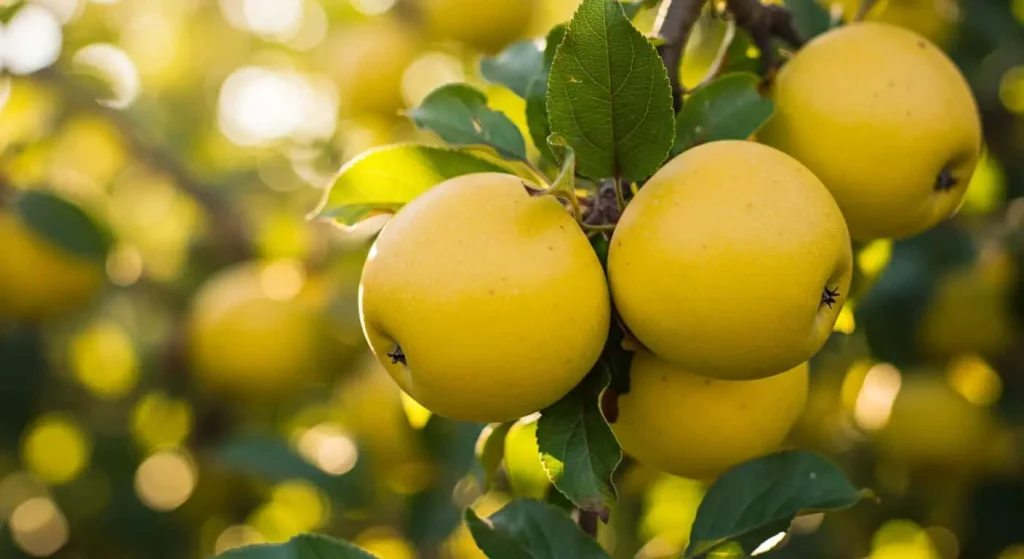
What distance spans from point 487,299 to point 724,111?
35cm

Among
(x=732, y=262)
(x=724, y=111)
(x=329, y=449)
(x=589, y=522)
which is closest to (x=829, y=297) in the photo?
(x=732, y=262)

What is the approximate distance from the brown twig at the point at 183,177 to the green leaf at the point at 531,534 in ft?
4.90

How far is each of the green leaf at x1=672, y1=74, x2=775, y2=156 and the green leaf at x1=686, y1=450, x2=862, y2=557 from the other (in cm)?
34

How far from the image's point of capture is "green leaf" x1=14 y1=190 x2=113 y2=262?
1949 millimetres

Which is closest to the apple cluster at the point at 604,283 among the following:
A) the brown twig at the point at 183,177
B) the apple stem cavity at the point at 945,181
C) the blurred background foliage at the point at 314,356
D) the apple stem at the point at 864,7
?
the apple stem cavity at the point at 945,181

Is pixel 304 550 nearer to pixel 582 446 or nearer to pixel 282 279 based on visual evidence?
pixel 582 446

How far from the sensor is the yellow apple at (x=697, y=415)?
999mm

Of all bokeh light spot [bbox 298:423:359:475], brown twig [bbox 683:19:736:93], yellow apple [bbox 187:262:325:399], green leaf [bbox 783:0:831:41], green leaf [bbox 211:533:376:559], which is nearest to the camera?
green leaf [bbox 211:533:376:559]

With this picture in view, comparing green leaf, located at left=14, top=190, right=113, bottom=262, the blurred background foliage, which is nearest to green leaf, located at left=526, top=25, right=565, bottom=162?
the blurred background foliage

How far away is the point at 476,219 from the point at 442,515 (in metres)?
0.99

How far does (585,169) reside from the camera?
38.3 inches

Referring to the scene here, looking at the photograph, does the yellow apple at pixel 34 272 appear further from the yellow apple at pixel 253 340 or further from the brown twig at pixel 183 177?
the brown twig at pixel 183 177

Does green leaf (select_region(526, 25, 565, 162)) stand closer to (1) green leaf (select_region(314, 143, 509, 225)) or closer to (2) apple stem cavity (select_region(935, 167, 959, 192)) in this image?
(1) green leaf (select_region(314, 143, 509, 225))

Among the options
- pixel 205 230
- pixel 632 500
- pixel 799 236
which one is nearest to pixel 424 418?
pixel 799 236
